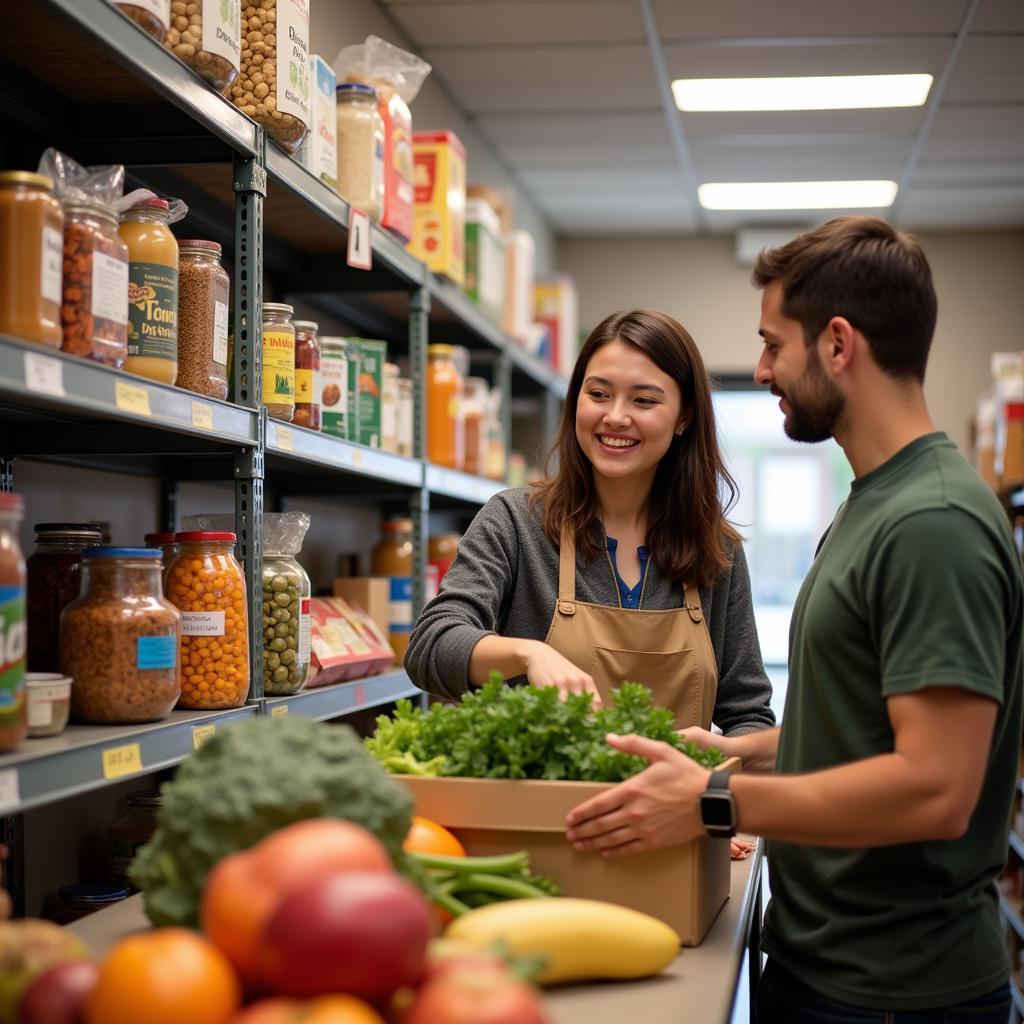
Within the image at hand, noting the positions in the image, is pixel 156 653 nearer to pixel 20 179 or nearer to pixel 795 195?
pixel 20 179

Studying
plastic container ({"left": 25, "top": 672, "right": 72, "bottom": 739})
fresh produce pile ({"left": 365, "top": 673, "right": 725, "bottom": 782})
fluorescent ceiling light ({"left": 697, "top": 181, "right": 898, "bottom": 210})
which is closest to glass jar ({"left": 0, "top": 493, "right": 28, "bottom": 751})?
plastic container ({"left": 25, "top": 672, "right": 72, "bottom": 739})

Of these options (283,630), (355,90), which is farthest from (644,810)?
(355,90)

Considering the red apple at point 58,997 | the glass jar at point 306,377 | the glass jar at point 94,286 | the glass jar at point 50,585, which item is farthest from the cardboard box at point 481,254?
the red apple at point 58,997

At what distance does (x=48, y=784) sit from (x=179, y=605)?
0.61 metres

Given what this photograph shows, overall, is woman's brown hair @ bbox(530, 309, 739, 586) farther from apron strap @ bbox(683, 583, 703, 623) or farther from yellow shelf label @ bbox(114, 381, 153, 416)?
yellow shelf label @ bbox(114, 381, 153, 416)

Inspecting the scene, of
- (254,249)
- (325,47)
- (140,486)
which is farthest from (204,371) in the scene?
(325,47)

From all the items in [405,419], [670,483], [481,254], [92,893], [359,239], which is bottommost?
[92,893]

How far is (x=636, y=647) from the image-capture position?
2.28 metres

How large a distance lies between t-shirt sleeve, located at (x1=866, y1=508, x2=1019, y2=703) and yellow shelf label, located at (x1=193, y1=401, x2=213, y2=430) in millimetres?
1032

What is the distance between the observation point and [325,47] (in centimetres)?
371

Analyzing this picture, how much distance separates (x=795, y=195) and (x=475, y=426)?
3.00 metres

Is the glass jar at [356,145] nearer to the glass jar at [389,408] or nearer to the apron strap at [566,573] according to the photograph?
the glass jar at [389,408]

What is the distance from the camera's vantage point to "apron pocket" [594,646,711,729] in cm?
226

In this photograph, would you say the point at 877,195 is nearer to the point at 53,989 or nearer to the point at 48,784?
the point at 48,784
